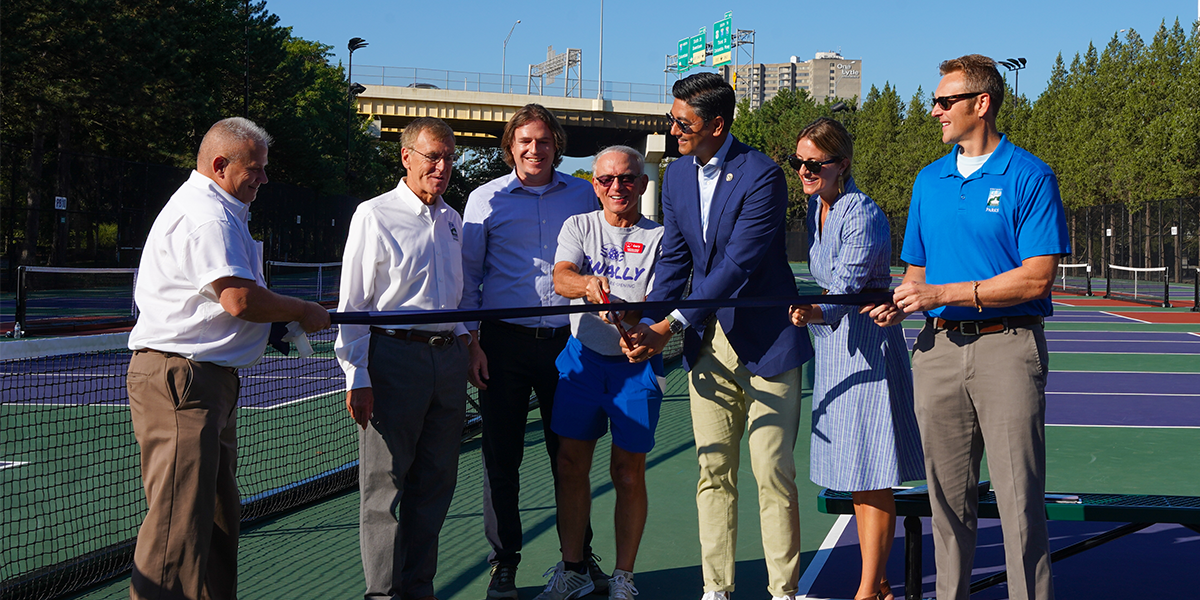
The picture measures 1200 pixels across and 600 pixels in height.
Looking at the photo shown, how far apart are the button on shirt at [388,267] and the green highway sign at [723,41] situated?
81887 mm

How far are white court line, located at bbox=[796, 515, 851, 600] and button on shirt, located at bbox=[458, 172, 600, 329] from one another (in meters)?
1.67

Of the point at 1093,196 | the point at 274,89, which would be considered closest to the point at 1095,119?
the point at 1093,196

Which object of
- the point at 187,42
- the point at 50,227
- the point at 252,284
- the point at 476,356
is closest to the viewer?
the point at 252,284

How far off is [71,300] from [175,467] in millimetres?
23358

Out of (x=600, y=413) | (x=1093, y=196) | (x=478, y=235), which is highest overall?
(x=1093, y=196)

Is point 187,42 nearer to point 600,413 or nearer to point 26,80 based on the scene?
point 26,80

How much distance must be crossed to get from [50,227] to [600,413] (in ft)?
84.1

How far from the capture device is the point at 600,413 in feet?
13.5

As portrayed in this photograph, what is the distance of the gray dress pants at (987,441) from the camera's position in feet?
10.4

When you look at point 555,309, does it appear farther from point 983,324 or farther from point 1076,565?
point 1076,565

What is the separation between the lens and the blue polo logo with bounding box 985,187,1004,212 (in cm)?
318

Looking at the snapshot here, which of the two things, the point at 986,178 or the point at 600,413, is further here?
the point at 600,413

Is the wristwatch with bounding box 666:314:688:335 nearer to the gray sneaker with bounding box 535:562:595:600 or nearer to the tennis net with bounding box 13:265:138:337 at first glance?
the gray sneaker with bounding box 535:562:595:600

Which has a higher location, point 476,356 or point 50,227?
point 50,227
